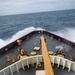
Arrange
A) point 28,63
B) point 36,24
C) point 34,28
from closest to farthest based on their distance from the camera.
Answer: point 28,63 → point 34,28 → point 36,24

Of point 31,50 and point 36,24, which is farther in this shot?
point 36,24

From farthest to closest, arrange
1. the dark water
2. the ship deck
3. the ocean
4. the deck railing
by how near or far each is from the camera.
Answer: the dark water < the ocean < the ship deck < the deck railing

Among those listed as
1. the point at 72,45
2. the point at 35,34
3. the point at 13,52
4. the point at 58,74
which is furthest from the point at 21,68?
the point at 35,34

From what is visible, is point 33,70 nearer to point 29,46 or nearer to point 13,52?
point 13,52

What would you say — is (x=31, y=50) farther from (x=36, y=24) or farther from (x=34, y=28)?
(x=36, y=24)

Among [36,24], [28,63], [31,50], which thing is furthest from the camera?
[36,24]

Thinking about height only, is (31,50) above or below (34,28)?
above

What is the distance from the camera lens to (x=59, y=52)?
22.4m

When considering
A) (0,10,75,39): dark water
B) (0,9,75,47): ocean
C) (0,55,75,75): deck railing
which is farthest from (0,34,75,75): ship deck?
(0,10,75,39): dark water

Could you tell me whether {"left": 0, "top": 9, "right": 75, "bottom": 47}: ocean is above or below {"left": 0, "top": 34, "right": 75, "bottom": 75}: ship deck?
below

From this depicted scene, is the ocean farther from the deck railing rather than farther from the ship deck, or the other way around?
the deck railing

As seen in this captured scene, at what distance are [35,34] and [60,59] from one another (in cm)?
1728

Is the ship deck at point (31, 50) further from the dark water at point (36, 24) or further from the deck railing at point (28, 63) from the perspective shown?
the dark water at point (36, 24)

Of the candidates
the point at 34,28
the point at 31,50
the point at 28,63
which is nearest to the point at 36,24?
the point at 34,28
